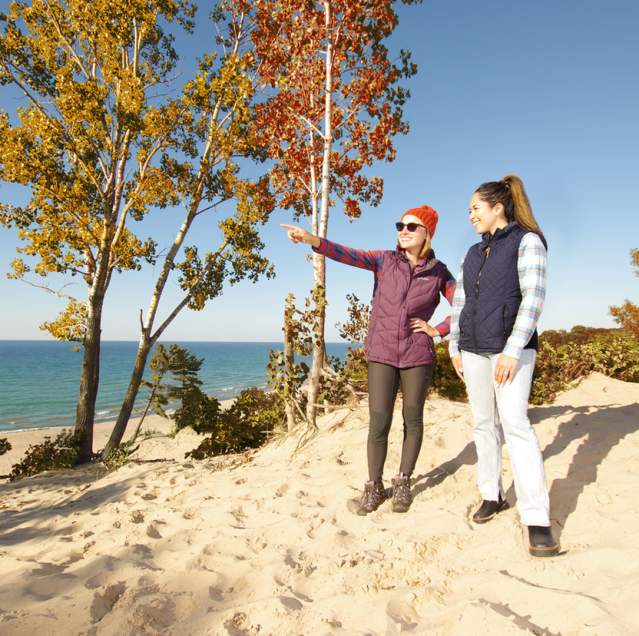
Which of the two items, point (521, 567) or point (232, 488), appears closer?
point (521, 567)

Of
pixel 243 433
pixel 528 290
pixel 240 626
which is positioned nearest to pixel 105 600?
pixel 240 626

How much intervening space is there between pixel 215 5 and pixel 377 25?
4601 millimetres

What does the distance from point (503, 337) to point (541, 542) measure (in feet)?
4.08

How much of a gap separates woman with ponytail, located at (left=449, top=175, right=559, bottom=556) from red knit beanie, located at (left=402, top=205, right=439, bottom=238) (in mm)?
478

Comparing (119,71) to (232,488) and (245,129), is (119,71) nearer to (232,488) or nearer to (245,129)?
(245,129)

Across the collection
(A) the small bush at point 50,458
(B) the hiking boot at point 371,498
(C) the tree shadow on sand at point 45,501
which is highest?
(B) the hiking boot at point 371,498

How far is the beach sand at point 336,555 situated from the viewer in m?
2.15

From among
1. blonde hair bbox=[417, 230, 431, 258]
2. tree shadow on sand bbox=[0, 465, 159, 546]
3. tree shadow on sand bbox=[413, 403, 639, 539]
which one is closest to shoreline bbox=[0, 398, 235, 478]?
tree shadow on sand bbox=[0, 465, 159, 546]

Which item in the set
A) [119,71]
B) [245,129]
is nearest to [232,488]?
[245,129]

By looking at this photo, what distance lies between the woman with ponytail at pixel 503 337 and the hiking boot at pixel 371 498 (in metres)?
0.80

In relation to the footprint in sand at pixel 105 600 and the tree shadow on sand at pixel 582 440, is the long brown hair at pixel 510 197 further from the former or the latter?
the footprint in sand at pixel 105 600

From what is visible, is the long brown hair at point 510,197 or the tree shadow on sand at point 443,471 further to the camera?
the tree shadow on sand at point 443,471

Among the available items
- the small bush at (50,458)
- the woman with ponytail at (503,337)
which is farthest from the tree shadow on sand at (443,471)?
the small bush at (50,458)

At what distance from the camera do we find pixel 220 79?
1042cm
